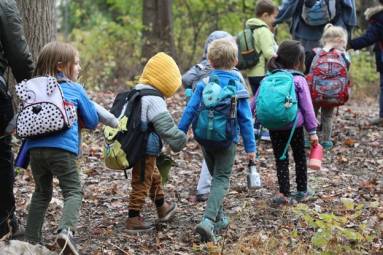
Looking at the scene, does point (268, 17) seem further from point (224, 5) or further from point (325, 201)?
point (224, 5)

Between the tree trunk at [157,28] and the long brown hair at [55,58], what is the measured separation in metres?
10.2

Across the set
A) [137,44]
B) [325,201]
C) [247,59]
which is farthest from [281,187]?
[137,44]

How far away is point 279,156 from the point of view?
6.79m

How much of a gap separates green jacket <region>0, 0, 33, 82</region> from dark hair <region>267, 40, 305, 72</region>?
99.1 inches

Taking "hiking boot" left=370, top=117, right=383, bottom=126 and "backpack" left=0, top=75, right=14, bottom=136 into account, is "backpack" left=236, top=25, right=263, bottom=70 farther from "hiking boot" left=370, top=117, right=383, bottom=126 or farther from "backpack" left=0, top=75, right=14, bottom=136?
"backpack" left=0, top=75, right=14, bottom=136

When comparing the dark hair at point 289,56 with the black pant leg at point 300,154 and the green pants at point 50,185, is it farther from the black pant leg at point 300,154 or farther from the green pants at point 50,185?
the green pants at point 50,185

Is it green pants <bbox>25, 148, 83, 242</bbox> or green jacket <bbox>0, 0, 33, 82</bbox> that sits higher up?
green jacket <bbox>0, 0, 33, 82</bbox>

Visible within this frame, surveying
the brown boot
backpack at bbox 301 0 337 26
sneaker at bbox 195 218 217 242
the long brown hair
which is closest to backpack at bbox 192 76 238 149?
sneaker at bbox 195 218 217 242

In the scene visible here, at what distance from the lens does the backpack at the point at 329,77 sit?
8.32m

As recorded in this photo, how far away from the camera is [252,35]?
891 centimetres

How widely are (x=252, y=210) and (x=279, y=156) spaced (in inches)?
24.5

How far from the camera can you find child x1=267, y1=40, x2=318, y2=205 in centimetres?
650

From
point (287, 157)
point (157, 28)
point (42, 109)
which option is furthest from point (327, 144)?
point (157, 28)

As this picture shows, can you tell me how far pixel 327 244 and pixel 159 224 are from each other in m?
1.67
